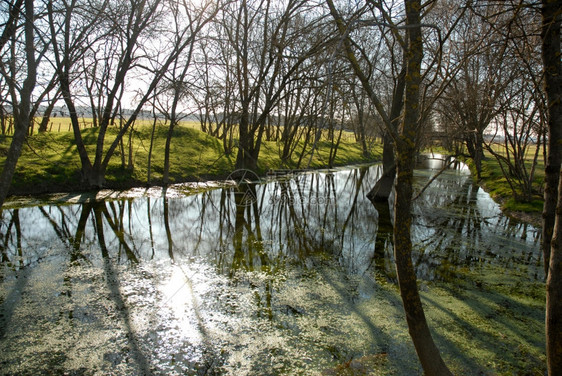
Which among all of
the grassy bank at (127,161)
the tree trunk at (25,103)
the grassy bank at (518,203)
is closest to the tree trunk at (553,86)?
the tree trunk at (25,103)

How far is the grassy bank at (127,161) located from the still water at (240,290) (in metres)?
2.39

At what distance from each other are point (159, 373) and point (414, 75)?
11.9 feet

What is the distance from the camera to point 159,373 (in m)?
3.78

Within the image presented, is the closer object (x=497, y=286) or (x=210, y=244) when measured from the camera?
(x=497, y=286)

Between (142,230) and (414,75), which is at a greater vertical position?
(414,75)

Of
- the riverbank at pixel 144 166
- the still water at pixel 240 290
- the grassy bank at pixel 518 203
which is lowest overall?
the still water at pixel 240 290

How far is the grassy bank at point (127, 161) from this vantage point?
13617mm

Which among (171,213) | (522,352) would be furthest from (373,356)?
(171,213)

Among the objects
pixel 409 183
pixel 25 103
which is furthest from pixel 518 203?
pixel 25 103

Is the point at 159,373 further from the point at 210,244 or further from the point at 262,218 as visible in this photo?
the point at 262,218

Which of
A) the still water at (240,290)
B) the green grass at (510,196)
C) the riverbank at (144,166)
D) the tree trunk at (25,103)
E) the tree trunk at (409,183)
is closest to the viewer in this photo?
the tree trunk at (409,183)

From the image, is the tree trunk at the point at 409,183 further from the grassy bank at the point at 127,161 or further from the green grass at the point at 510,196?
the green grass at the point at 510,196

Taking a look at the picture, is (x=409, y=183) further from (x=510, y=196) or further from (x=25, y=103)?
(x=510, y=196)

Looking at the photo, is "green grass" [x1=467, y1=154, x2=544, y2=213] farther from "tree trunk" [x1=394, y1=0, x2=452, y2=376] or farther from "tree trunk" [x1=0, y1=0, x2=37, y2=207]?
"tree trunk" [x1=0, y1=0, x2=37, y2=207]
